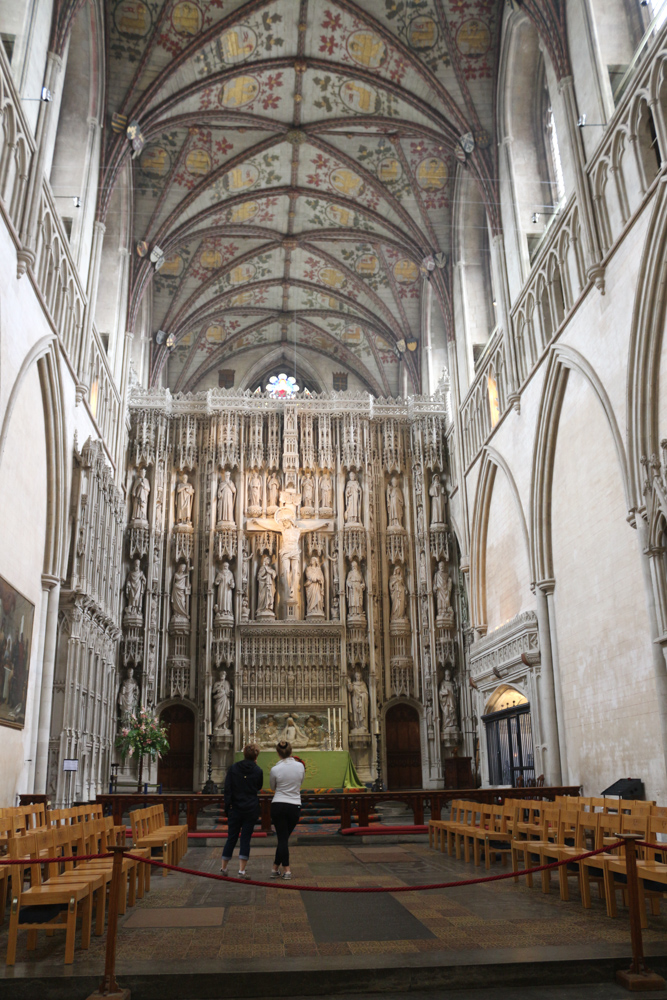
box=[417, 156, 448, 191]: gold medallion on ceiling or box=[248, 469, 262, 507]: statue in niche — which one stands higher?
box=[417, 156, 448, 191]: gold medallion on ceiling

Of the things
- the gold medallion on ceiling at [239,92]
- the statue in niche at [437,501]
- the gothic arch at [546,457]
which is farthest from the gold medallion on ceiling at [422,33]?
the statue in niche at [437,501]

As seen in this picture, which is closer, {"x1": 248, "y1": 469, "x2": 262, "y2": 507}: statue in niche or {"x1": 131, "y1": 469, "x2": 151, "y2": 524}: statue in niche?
{"x1": 131, "y1": 469, "x2": 151, "y2": 524}: statue in niche

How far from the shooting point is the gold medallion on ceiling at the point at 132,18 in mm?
19750

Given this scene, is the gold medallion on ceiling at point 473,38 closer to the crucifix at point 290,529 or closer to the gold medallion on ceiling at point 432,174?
the gold medallion on ceiling at point 432,174

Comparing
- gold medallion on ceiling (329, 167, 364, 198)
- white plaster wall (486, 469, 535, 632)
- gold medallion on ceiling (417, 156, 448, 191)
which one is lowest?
white plaster wall (486, 469, 535, 632)

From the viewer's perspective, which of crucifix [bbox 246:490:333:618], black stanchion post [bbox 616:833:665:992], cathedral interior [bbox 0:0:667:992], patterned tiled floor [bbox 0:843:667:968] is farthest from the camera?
crucifix [bbox 246:490:333:618]

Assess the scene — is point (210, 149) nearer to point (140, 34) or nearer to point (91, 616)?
point (140, 34)

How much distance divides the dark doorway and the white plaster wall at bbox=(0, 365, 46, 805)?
10.5 m

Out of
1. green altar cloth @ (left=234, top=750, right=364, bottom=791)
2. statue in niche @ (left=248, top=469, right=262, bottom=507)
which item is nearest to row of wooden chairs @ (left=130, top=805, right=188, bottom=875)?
green altar cloth @ (left=234, top=750, right=364, bottom=791)

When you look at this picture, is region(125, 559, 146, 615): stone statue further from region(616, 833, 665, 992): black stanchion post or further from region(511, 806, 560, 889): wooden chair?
region(616, 833, 665, 992): black stanchion post

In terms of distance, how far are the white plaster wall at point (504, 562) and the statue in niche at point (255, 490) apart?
26.1ft

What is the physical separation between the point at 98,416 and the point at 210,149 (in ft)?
28.3

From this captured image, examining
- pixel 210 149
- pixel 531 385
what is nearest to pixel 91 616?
pixel 531 385

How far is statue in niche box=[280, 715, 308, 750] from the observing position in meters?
24.7
